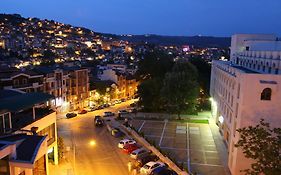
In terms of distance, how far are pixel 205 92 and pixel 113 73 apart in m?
24.3

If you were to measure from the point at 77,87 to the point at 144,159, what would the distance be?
35.0m

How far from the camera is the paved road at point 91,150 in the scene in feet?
88.6

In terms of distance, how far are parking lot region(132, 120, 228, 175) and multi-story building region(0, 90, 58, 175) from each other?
1289cm

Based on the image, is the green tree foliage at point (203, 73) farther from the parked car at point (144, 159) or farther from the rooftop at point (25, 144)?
the rooftop at point (25, 144)

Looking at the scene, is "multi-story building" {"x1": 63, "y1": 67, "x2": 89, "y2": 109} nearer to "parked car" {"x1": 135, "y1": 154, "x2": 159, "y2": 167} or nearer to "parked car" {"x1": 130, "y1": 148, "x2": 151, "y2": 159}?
"parked car" {"x1": 130, "y1": 148, "x2": 151, "y2": 159}

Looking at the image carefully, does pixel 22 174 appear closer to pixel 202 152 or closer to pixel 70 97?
pixel 202 152

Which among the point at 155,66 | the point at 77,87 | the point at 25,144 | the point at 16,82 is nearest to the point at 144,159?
the point at 25,144

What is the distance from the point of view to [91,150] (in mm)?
32219

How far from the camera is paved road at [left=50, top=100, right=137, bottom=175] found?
27016mm

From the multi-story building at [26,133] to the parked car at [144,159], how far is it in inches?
304

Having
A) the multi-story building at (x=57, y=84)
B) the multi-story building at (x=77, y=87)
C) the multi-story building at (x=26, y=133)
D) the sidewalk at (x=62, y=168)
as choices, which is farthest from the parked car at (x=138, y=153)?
the multi-story building at (x=77, y=87)

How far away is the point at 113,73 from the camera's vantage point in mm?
72375

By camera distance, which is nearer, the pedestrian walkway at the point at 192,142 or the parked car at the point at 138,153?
the pedestrian walkway at the point at 192,142

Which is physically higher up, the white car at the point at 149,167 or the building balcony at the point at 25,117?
the building balcony at the point at 25,117
